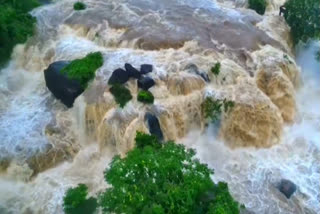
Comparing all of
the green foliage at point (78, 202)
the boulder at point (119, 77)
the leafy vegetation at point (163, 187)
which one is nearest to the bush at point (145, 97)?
the boulder at point (119, 77)

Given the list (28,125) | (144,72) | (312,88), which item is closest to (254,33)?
(312,88)

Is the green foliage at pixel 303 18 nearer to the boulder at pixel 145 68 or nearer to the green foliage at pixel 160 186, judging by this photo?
the boulder at pixel 145 68

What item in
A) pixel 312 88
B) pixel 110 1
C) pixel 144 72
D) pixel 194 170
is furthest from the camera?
pixel 110 1

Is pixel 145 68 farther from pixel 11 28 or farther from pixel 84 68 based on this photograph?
pixel 11 28

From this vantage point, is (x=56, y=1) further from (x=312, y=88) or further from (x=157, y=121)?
(x=312, y=88)

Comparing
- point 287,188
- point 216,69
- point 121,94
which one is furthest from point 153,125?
point 287,188
